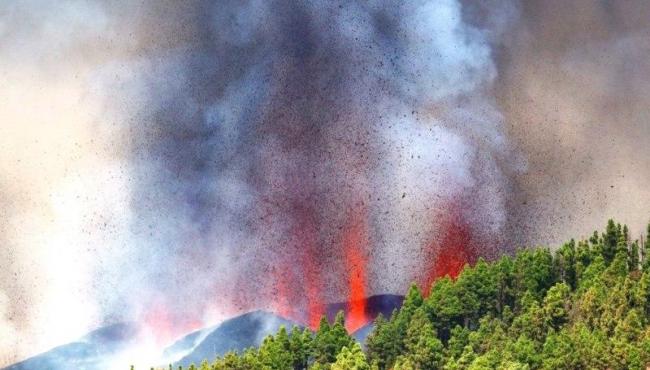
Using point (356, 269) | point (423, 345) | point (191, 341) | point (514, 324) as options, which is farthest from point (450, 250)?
point (514, 324)

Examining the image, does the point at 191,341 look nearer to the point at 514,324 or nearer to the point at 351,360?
the point at 351,360

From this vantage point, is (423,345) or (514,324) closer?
→ (514,324)

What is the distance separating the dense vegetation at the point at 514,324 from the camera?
3780 inches

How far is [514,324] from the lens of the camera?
102 m

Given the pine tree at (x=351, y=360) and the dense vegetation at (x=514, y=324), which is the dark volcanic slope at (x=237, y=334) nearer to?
the dense vegetation at (x=514, y=324)

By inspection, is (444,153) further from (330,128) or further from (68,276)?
(68,276)

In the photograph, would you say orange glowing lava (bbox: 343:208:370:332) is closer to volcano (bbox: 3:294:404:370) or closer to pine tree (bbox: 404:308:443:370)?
volcano (bbox: 3:294:404:370)

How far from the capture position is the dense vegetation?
96.0 meters

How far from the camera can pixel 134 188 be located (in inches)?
6442

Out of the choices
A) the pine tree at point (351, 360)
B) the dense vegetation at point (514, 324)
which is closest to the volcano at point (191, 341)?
the dense vegetation at point (514, 324)

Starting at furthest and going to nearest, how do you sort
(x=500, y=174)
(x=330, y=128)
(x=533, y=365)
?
(x=330, y=128)
(x=500, y=174)
(x=533, y=365)

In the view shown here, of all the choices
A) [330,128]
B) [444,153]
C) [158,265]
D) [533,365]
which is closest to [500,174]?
[444,153]

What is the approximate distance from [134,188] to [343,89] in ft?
77.0

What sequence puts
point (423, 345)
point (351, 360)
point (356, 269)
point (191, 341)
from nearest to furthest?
point (351, 360)
point (423, 345)
point (191, 341)
point (356, 269)
